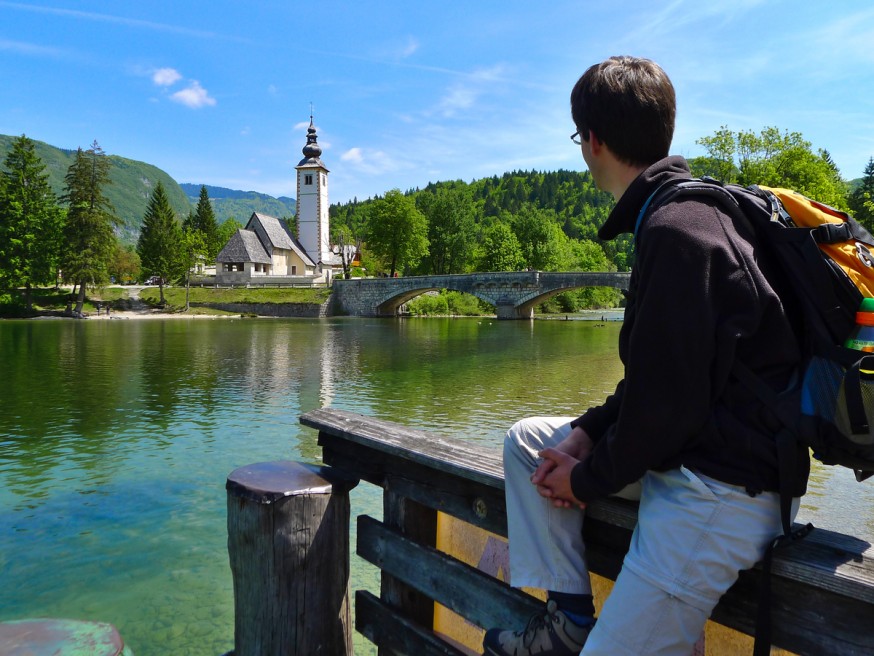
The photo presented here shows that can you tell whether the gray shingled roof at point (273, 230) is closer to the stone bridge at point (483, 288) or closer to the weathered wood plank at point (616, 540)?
the stone bridge at point (483, 288)

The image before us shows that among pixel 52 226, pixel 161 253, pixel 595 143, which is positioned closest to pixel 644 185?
pixel 595 143

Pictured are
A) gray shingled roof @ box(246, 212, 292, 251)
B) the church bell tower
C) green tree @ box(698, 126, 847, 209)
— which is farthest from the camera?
the church bell tower

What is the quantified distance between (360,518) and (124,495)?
5.81 metres

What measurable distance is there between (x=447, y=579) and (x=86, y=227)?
5749 cm

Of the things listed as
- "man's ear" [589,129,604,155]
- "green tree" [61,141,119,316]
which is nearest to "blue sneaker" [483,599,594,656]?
"man's ear" [589,129,604,155]

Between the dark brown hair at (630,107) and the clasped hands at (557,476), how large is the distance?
0.83 metres

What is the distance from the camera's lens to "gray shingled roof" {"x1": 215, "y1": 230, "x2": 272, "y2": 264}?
66.2m

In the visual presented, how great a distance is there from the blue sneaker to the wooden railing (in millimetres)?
A: 171

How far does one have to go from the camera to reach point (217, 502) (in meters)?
7.16

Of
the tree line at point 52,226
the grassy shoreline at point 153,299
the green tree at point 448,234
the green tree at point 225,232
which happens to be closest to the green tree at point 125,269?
the green tree at point 225,232

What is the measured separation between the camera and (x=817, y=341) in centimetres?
140

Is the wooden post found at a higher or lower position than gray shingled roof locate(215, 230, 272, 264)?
lower

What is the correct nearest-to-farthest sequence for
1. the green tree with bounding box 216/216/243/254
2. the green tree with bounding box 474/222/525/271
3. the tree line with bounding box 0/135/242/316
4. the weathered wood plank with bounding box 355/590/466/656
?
the weathered wood plank with bounding box 355/590/466/656 < the tree line with bounding box 0/135/242/316 < the green tree with bounding box 474/222/525/271 < the green tree with bounding box 216/216/243/254

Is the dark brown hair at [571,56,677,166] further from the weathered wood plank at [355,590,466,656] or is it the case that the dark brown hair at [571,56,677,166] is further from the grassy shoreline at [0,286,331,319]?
Result: the grassy shoreline at [0,286,331,319]
